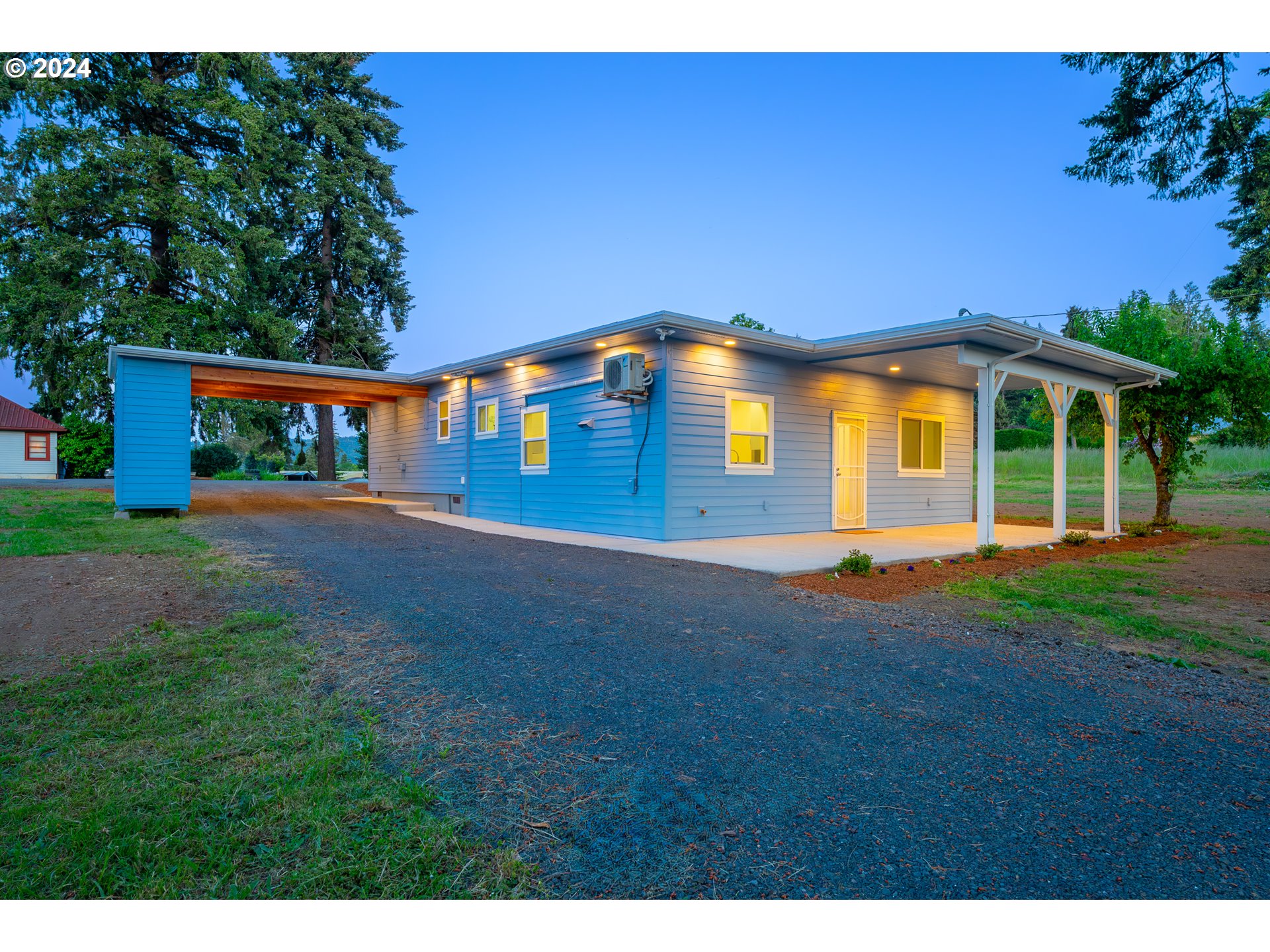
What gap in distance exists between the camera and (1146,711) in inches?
111

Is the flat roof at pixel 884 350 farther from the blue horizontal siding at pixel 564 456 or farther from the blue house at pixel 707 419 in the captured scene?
the blue horizontal siding at pixel 564 456

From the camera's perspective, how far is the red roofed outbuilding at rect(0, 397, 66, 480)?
91.8ft

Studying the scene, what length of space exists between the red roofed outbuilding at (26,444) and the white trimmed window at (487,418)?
26327 mm

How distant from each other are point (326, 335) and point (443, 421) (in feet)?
42.8

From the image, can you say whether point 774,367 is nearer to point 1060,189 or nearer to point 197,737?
point 197,737

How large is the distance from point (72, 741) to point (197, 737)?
428 millimetres

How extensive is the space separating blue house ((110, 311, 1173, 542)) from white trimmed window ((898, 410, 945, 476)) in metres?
0.04

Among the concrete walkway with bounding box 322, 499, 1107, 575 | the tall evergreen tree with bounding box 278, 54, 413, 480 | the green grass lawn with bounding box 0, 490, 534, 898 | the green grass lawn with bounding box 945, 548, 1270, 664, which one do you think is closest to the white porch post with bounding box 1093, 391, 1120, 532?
the concrete walkway with bounding box 322, 499, 1107, 575

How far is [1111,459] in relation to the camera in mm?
11180

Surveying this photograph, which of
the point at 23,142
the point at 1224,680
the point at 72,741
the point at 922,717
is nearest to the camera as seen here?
the point at 72,741

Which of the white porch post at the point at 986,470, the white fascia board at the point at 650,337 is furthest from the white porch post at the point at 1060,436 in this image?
the white fascia board at the point at 650,337

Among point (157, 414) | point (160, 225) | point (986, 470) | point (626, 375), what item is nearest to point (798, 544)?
point (986, 470)
